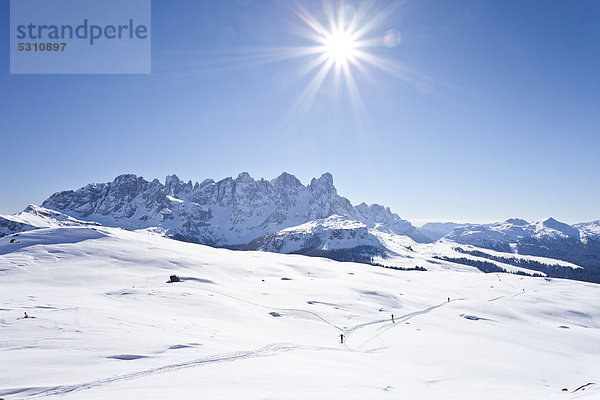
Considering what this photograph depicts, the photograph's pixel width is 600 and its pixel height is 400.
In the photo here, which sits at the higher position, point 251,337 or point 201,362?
point 201,362

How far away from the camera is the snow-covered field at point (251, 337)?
15164 mm

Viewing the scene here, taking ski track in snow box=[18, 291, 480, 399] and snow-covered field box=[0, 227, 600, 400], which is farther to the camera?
snow-covered field box=[0, 227, 600, 400]

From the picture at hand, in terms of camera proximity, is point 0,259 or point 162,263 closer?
Answer: point 0,259

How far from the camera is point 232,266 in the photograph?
71.1m

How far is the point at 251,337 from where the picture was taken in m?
27.5

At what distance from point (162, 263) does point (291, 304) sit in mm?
33748

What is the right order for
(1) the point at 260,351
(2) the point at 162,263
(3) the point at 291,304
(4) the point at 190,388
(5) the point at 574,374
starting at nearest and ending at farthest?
(4) the point at 190,388 → (1) the point at 260,351 → (5) the point at 574,374 → (3) the point at 291,304 → (2) the point at 162,263

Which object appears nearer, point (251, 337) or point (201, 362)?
point (201, 362)

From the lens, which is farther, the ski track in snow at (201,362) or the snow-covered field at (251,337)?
the snow-covered field at (251,337)

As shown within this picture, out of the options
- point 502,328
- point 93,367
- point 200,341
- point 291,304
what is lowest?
point 502,328

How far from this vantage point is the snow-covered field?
15.2 meters

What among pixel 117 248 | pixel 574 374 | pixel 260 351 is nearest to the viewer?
pixel 260 351

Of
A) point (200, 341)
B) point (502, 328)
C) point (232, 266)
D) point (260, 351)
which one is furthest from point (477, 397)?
point (232, 266)

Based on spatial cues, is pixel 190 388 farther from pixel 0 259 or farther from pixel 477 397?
pixel 0 259
